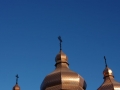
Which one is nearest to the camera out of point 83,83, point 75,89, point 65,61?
point 75,89

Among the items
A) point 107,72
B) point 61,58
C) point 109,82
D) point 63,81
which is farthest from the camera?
point 107,72

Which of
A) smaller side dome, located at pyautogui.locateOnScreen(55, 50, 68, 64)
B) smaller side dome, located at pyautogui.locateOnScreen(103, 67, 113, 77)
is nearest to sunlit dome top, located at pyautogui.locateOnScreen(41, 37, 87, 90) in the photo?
smaller side dome, located at pyautogui.locateOnScreen(55, 50, 68, 64)

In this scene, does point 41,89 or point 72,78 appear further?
point 41,89

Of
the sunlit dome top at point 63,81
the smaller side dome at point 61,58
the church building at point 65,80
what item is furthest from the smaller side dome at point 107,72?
the smaller side dome at point 61,58

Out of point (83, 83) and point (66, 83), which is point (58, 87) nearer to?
point (66, 83)

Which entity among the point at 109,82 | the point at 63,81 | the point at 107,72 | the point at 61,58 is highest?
the point at 61,58

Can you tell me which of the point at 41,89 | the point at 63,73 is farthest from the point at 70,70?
the point at 41,89

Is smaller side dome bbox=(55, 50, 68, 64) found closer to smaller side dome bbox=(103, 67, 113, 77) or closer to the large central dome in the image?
the large central dome

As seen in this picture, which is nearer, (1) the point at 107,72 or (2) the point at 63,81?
(2) the point at 63,81

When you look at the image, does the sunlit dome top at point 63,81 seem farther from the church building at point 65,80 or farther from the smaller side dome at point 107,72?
the smaller side dome at point 107,72

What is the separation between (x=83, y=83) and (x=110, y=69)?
349 cm

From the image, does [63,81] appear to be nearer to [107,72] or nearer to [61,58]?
[61,58]

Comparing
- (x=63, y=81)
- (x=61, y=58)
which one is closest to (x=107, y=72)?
(x=61, y=58)

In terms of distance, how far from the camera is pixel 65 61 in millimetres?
20141
